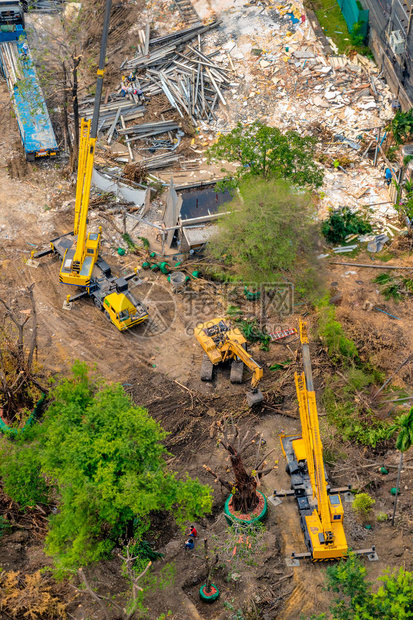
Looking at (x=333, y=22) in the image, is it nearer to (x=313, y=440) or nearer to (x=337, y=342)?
(x=337, y=342)

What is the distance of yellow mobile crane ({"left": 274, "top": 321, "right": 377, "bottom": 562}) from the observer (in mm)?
23016

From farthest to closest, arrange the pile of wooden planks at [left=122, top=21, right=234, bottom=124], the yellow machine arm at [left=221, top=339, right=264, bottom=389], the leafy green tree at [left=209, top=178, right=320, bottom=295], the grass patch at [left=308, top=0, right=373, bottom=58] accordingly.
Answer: the grass patch at [left=308, top=0, right=373, bottom=58] → the pile of wooden planks at [left=122, top=21, right=234, bottom=124] → the leafy green tree at [left=209, top=178, right=320, bottom=295] → the yellow machine arm at [left=221, top=339, right=264, bottom=389]

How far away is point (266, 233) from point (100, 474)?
12.8 m

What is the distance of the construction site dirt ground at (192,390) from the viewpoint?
24.3 m

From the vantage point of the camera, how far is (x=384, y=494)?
26.6 m

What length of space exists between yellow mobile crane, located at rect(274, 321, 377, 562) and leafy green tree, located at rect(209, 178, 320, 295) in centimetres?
762

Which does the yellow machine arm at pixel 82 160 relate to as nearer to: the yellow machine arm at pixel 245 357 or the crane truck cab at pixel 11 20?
the yellow machine arm at pixel 245 357


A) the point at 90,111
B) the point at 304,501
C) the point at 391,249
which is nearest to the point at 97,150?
the point at 90,111

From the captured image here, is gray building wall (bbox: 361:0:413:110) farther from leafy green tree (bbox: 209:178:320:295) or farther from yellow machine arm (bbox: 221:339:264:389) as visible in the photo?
yellow machine arm (bbox: 221:339:264:389)

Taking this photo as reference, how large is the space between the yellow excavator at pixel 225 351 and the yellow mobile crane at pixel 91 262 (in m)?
3.06

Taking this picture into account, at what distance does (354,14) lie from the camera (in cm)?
4319

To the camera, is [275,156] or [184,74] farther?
[184,74]

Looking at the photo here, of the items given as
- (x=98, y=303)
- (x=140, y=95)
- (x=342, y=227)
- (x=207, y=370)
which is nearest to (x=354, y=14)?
(x=140, y=95)

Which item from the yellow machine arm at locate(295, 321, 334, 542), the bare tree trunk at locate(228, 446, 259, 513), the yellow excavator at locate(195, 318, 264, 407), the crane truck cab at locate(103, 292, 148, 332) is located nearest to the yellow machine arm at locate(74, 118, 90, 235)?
the crane truck cab at locate(103, 292, 148, 332)
